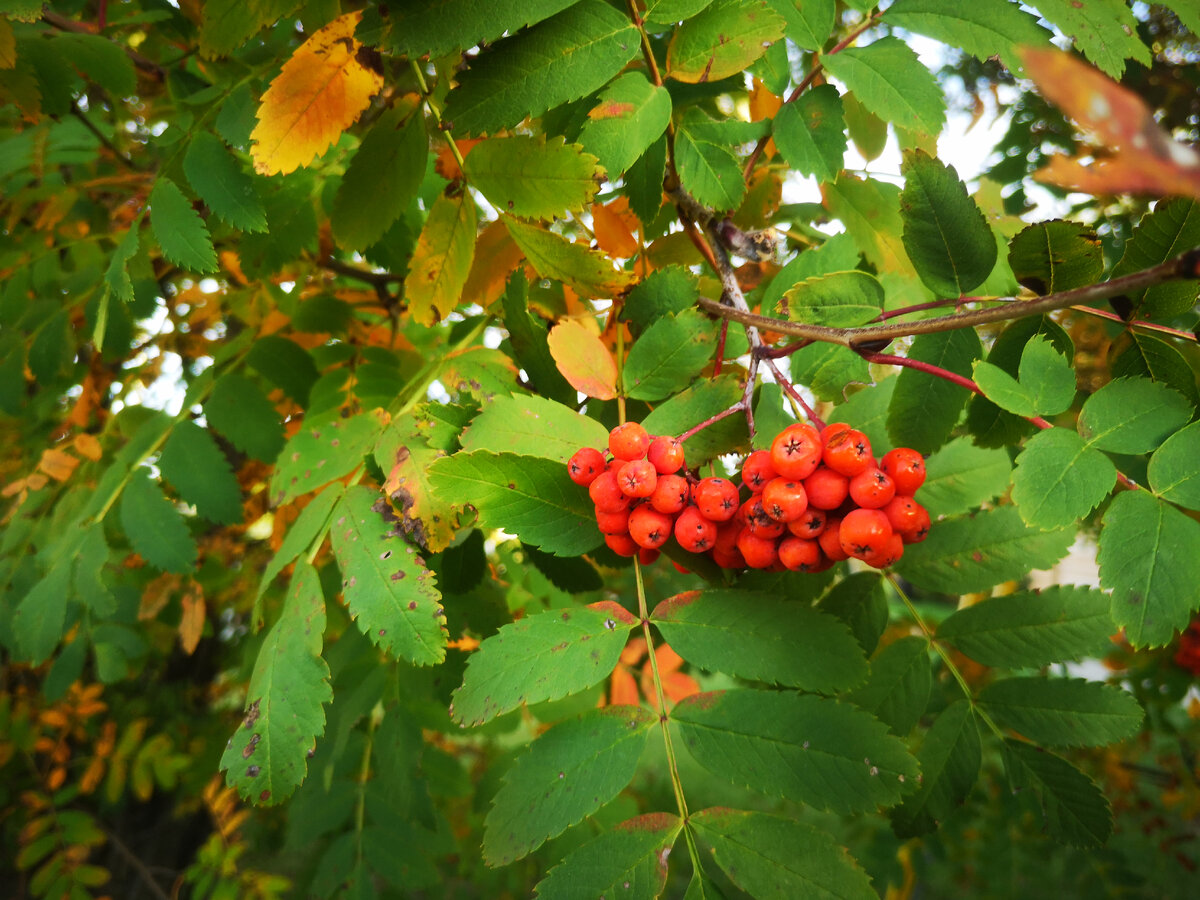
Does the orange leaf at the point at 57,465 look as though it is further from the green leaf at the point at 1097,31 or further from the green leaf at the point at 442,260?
the green leaf at the point at 1097,31

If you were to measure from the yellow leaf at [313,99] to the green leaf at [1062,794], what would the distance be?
4.21 ft

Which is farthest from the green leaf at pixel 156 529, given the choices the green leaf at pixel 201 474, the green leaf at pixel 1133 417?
the green leaf at pixel 1133 417

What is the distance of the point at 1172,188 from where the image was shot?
218 millimetres

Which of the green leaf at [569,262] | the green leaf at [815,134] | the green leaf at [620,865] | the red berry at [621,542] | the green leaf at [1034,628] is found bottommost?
the green leaf at [1034,628]

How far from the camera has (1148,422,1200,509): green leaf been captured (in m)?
0.72

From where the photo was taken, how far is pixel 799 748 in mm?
811

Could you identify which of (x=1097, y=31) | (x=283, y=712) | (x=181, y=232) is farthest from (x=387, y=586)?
(x=1097, y=31)

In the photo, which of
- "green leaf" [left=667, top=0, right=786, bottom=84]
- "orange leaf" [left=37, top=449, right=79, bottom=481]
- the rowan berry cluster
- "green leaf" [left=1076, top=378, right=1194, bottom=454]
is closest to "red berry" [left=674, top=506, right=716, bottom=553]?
the rowan berry cluster

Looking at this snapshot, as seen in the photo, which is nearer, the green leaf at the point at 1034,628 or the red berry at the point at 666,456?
the red berry at the point at 666,456

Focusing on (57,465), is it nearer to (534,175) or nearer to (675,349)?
(534,175)

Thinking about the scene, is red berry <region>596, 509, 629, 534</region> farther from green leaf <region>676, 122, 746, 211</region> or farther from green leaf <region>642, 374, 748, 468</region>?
green leaf <region>676, 122, 746, 211</region>

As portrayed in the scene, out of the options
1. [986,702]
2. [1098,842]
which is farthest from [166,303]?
[1098,842]

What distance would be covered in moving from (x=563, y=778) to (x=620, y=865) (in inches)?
4.4

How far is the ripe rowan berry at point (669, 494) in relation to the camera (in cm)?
78
